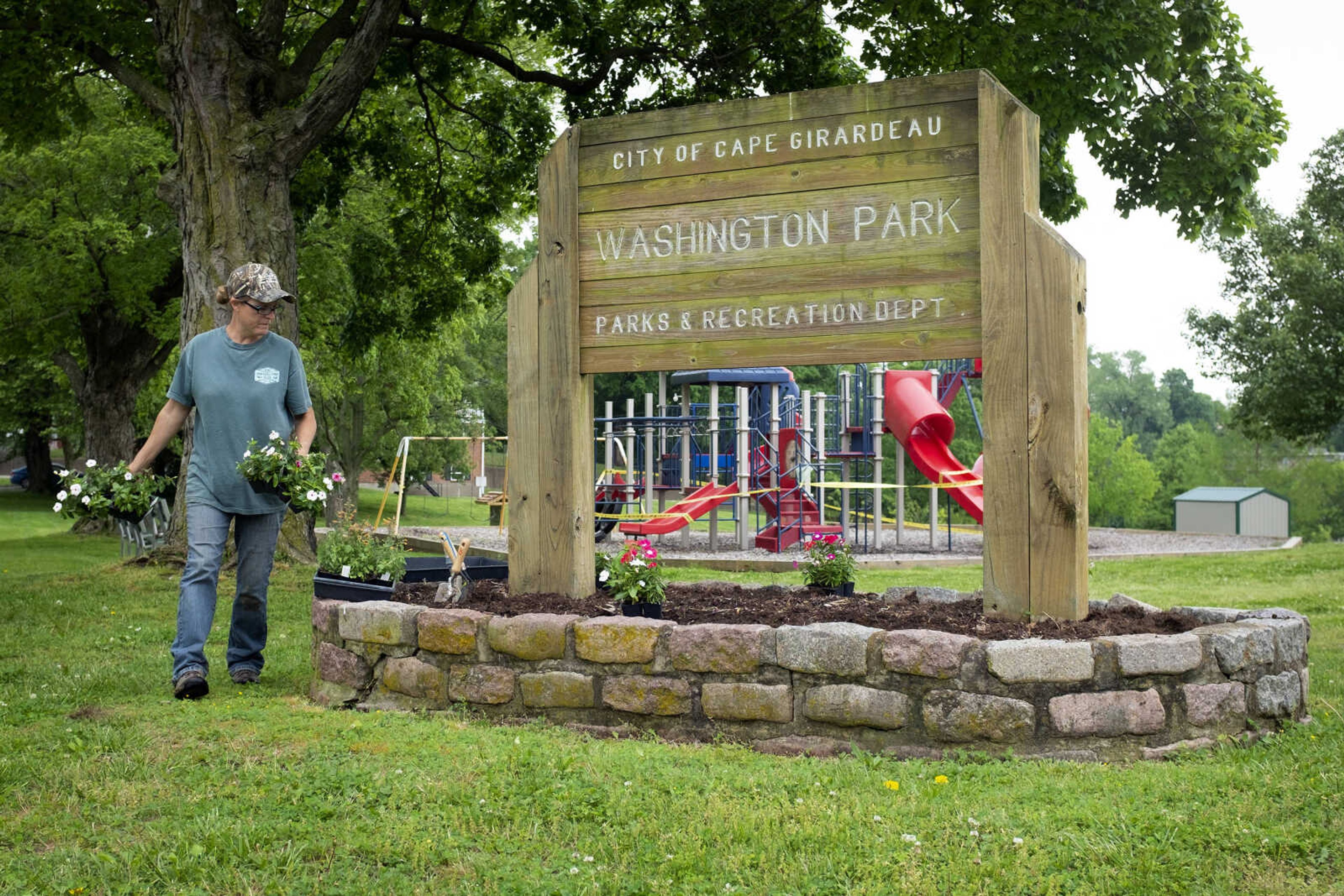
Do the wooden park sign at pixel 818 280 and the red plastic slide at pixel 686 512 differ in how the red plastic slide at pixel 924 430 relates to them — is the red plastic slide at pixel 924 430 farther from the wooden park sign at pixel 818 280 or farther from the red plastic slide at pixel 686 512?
the wooden park sign at pixel 818 280

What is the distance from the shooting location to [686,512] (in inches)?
600

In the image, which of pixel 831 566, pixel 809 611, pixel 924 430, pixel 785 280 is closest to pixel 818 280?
pixel 785 280

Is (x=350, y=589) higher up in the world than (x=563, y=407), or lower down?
lower down

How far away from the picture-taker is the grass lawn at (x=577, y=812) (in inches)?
124

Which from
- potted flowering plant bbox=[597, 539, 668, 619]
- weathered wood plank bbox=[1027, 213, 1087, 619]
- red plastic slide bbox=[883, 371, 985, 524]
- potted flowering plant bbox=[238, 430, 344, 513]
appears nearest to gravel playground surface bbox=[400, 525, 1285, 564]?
red plastic slide bbox=[883, 371, 985, 524]

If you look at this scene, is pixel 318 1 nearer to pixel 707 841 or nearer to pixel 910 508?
pixel 707 841

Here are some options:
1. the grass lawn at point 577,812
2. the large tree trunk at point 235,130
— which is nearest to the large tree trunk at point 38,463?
the large tree trunk at point 235,130

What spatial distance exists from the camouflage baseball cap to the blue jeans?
976mm

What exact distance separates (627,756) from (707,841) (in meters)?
0.93

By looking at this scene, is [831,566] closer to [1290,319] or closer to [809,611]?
[809,611]

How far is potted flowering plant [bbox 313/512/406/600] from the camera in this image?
5.79 metres

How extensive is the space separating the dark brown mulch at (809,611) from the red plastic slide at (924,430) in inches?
399

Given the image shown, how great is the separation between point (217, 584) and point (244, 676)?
49 centimetres

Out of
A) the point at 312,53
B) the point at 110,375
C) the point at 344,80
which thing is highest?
the point at 312,53
